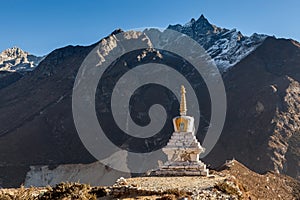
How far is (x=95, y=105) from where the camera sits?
257 ft

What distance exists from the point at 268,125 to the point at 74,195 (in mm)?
54923

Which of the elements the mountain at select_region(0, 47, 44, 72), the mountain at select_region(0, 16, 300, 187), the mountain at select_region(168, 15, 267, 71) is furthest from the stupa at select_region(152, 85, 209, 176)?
the mountain at select_region(0, 47, 44, 72)

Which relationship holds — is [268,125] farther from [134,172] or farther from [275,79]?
[134,172]

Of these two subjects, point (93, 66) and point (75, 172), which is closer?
point (75, 172)

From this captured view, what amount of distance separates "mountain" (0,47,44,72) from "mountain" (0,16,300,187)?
40531mm

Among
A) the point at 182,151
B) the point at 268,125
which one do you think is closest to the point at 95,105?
the point at 268,125

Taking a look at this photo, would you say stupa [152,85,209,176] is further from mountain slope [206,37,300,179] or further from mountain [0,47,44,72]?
mountain [0,47,44,72]

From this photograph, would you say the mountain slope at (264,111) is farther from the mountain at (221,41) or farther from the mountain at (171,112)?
the mountain at (221,41)

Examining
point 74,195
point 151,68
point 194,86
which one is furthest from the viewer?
point 151,68

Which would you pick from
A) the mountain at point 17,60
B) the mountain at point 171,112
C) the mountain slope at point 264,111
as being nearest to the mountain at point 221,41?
the mountain at point 171,112

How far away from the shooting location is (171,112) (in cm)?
7612

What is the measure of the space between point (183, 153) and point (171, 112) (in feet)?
195

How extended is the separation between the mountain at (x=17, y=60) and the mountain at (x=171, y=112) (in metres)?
40.5

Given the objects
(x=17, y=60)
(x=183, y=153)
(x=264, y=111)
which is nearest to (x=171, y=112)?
(x=264, y=111)
